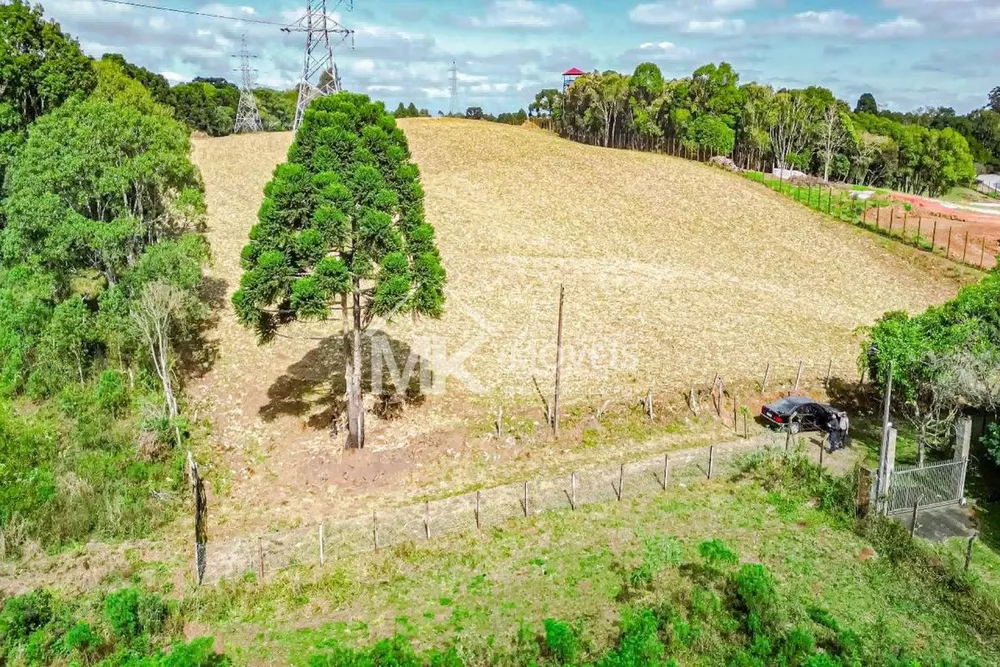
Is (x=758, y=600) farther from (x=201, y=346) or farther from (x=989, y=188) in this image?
(x=989, y=188)

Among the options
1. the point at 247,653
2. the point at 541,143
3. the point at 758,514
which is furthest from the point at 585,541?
the point at 541,143

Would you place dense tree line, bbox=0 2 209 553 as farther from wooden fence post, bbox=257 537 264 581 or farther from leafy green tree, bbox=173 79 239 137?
leafy green tree, bbox=173 79 239 137

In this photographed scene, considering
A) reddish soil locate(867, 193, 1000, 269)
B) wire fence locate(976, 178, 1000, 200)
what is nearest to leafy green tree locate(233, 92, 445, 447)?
reddish soil locate(867, 193, 1000, 269)

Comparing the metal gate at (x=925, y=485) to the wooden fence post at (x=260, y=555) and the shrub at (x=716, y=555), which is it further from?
the wooden fence post at (x=260, y=555)

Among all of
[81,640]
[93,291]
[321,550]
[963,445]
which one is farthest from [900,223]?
[81,640]

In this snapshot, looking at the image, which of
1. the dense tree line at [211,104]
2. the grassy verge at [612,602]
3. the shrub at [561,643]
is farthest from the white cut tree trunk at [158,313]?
the dense tree line at [211,104]

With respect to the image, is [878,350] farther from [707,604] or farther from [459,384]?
[459,384]
